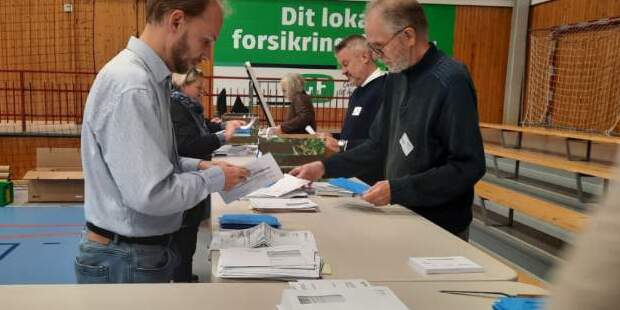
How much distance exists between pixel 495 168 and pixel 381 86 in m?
4.77

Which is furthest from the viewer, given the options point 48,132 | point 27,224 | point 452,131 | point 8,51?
point 8,51

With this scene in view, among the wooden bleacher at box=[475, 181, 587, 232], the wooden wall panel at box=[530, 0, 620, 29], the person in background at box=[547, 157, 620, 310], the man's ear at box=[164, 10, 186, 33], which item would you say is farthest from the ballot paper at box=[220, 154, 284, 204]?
the wooden wall panel at box=[530, 0, 620, 29]

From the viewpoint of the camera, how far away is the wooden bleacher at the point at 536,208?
423 centimetres

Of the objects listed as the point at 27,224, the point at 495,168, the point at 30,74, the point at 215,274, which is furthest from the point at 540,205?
the point at 30,74

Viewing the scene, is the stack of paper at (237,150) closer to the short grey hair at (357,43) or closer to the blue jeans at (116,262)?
the short grey hair at (357,43)

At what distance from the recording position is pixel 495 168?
25.1 feet

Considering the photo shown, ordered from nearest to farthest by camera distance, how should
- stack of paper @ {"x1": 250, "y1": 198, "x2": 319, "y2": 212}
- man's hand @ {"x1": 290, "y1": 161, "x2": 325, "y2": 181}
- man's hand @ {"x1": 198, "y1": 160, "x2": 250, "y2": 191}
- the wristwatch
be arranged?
man's hand @ {"x1": 198, "y1": 160, "x2": 250, "y2": 191}
stack of paper @ {"x1": 250, "y1": 198, "x2": 319, "y2": 212}
man's hand @ {"x1": 290, "y1": 161, "x2": 325, "y2": 181}
the wristwatch

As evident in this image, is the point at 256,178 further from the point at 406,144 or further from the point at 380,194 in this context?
the point at 406,144

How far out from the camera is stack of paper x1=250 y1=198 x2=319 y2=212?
7.70 ft

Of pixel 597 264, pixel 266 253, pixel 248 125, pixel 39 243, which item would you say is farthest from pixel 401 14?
pixel 39 243

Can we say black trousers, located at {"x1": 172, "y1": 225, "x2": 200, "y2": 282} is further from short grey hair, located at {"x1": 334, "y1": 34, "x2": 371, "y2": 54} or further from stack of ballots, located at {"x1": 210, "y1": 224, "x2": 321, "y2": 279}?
short grey hair, located at {"x1": 334, "y1": 34, "x2": 371, "y2": 54}

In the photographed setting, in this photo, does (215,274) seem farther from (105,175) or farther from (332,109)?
(332,109)

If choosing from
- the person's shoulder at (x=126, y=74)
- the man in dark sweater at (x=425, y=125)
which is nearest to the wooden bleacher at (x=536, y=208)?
the man in dark sweater at (x=425, y=125)

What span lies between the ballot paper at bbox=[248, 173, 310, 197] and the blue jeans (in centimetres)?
102
